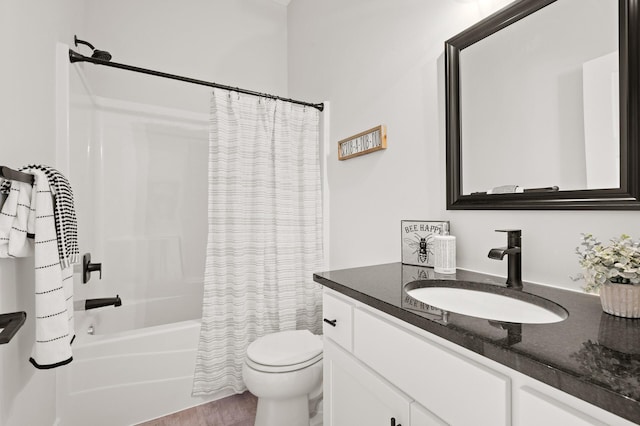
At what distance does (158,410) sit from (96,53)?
202 cm

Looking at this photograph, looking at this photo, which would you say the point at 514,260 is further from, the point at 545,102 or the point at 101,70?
the point at 101,70

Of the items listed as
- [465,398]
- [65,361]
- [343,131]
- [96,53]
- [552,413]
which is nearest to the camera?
[552,413]

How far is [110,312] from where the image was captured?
7.29ft

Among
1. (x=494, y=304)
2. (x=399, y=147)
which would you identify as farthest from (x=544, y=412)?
(x=399, y=147)

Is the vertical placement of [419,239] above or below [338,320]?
above

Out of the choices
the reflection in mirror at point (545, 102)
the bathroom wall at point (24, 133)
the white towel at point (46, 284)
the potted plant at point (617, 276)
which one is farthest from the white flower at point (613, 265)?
the bathroom wall at point (24, 133)

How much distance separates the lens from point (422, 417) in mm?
733

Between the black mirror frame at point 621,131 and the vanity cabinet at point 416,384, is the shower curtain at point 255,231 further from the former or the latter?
the black mirror frame at point 621,131

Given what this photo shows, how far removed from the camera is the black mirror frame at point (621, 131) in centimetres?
77

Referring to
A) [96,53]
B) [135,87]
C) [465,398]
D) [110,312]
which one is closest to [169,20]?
[135,87]

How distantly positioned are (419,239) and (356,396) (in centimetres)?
71

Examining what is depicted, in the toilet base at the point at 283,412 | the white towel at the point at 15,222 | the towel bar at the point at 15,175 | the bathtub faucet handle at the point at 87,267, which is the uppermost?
the towel bar at the point at 15,175

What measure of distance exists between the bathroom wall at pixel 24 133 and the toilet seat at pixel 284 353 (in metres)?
0.84

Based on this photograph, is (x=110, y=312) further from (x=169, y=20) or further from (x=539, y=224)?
(x=539, y=224)
